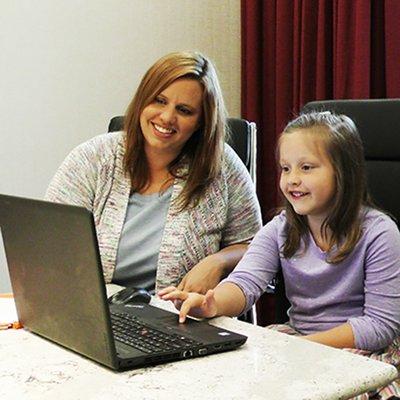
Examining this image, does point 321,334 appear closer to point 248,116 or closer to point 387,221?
point 387,221

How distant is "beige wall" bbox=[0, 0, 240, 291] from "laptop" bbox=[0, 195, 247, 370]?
1.49m

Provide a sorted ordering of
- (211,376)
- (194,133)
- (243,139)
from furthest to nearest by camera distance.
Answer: (243,139), (194,133), (211,376)

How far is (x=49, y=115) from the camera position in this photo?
271cm

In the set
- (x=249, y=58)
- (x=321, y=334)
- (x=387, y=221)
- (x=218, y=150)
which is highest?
(x=249, y=58)

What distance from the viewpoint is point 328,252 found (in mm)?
1556

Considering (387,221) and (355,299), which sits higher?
(387,221)

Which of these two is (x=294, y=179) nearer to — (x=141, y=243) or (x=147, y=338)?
(x=141, y=243)

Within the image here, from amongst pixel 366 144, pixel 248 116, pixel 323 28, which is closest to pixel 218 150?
pixel 366 144

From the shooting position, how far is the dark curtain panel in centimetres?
252

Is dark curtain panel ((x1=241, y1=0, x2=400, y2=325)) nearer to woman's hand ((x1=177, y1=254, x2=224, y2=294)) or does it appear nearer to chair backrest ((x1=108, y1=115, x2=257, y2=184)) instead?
chair backrest ((x1=108, y1=115, x2=257, y2=184))

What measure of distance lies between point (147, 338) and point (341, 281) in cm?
55

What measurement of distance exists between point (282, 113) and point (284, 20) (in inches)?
13.8

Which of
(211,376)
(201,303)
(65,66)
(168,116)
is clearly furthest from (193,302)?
(65,66)

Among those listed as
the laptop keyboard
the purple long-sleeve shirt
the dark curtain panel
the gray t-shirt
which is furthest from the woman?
the dark curtain panel
